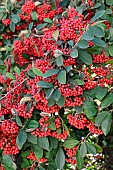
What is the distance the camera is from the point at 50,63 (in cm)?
127

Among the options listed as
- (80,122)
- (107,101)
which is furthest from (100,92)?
(80,122)

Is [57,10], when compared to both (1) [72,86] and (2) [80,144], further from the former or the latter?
(2) [80,144]

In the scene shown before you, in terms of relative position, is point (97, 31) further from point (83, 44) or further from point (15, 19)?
point (15, 19)

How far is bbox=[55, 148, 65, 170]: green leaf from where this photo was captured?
1.42 metres

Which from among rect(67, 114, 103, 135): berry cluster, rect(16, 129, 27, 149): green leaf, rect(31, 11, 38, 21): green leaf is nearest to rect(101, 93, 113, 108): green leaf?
rect(67, 114, 103, 135): berry cluster

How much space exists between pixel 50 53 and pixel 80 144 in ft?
1.32

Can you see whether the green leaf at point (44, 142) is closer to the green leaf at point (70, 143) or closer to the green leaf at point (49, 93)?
the green leaf at point (70, 143)

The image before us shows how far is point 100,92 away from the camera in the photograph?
4.16 feet

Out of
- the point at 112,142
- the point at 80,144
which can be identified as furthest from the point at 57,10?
the point at 112,142


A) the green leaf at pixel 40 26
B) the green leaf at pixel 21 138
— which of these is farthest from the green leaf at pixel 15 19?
the green leaf at pixel 21 138

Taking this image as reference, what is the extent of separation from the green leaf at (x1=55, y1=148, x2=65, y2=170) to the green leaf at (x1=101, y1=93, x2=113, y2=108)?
12.0 inches

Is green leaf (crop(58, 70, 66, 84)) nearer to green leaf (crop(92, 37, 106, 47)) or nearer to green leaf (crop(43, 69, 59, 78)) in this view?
green leaf (crop(43, 69, 59, 78))

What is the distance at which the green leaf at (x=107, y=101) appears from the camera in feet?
4.16

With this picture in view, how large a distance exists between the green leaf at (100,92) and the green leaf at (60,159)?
0.32 m
